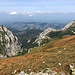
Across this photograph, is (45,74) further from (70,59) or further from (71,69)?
(70,59)

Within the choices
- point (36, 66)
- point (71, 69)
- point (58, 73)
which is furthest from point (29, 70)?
point (71, 69)

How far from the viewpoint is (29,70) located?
26609mm

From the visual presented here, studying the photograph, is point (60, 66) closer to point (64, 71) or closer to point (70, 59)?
point (64, 71)

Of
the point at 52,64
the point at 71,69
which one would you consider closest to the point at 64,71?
the point at 71,69

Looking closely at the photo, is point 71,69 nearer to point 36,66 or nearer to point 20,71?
point 36,66

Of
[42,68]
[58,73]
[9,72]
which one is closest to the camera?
[58,73]

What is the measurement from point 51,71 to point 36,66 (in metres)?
4.18

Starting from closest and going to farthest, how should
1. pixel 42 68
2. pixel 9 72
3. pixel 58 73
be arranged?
pixel 58 73, pixel 42 68, pixel 9 72

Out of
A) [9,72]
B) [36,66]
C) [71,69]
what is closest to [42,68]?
[36,66]

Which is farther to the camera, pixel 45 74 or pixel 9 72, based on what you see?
pixel 9 72

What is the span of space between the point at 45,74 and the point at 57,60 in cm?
644

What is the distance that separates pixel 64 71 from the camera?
2473 centimetres

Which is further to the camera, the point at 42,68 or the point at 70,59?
the point at 70,59

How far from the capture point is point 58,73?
24.0m
